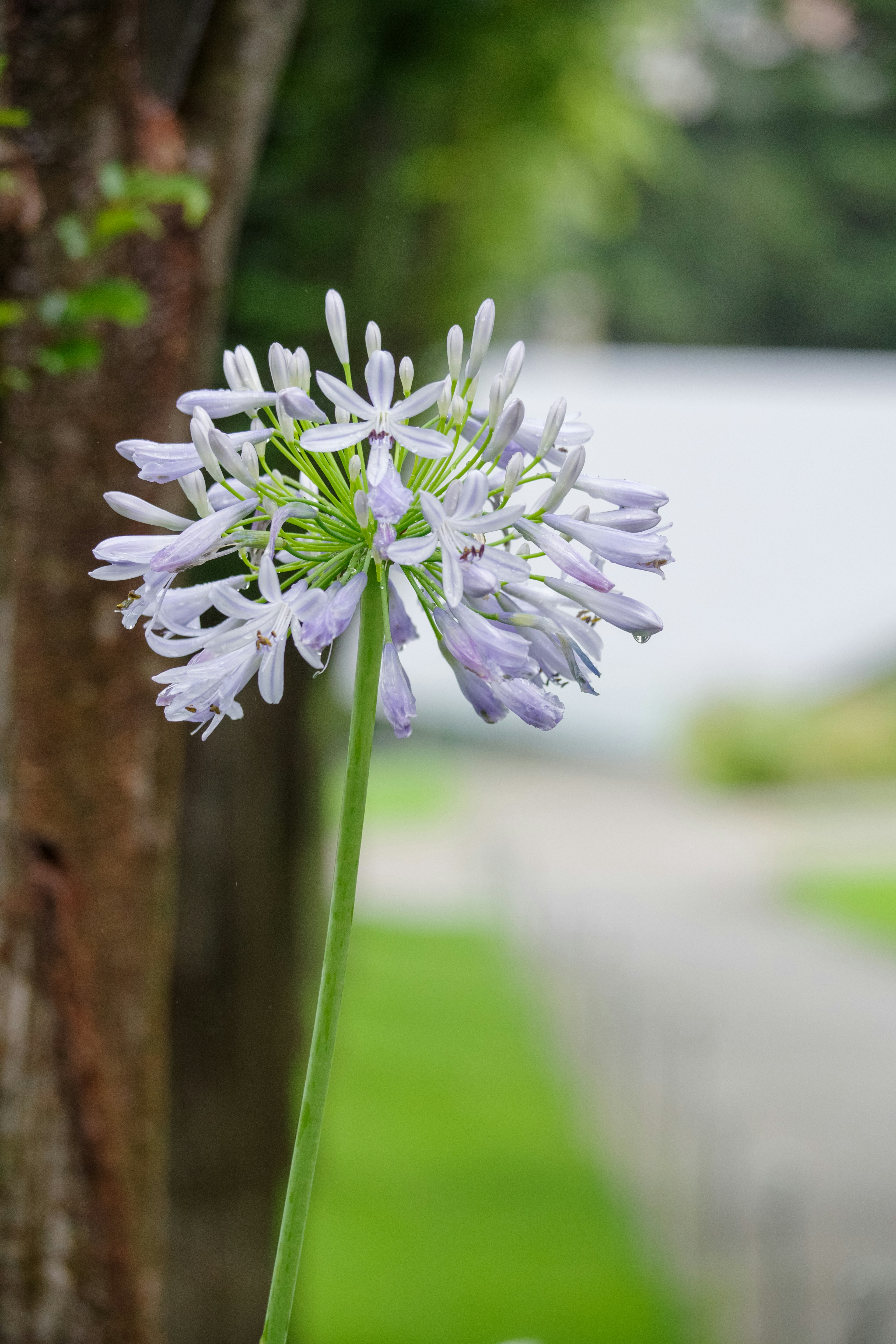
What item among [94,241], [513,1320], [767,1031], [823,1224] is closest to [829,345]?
[767,1031]

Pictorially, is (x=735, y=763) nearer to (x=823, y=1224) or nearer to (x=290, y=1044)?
(x=823, y=1224)

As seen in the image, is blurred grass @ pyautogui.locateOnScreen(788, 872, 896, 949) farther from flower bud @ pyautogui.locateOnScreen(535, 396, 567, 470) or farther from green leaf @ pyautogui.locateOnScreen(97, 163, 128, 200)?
flower bud @ pyautogui.locateOnScreen(535, 396, 567, 470)

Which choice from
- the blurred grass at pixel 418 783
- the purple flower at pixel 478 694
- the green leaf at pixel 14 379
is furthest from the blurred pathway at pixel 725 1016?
the purple flower at pixel 478 694

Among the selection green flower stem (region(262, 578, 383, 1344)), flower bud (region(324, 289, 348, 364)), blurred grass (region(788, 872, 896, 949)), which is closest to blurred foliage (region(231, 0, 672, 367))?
flower bud (region(324, 289, 348, 364))

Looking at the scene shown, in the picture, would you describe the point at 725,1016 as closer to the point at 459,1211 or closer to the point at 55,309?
the point at 459,1211

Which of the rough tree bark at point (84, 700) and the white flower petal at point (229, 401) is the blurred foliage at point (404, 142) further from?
the white flower petal at point (229, 401)

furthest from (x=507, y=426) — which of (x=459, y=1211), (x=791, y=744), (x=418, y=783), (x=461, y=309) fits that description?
(x=418, y=783)
